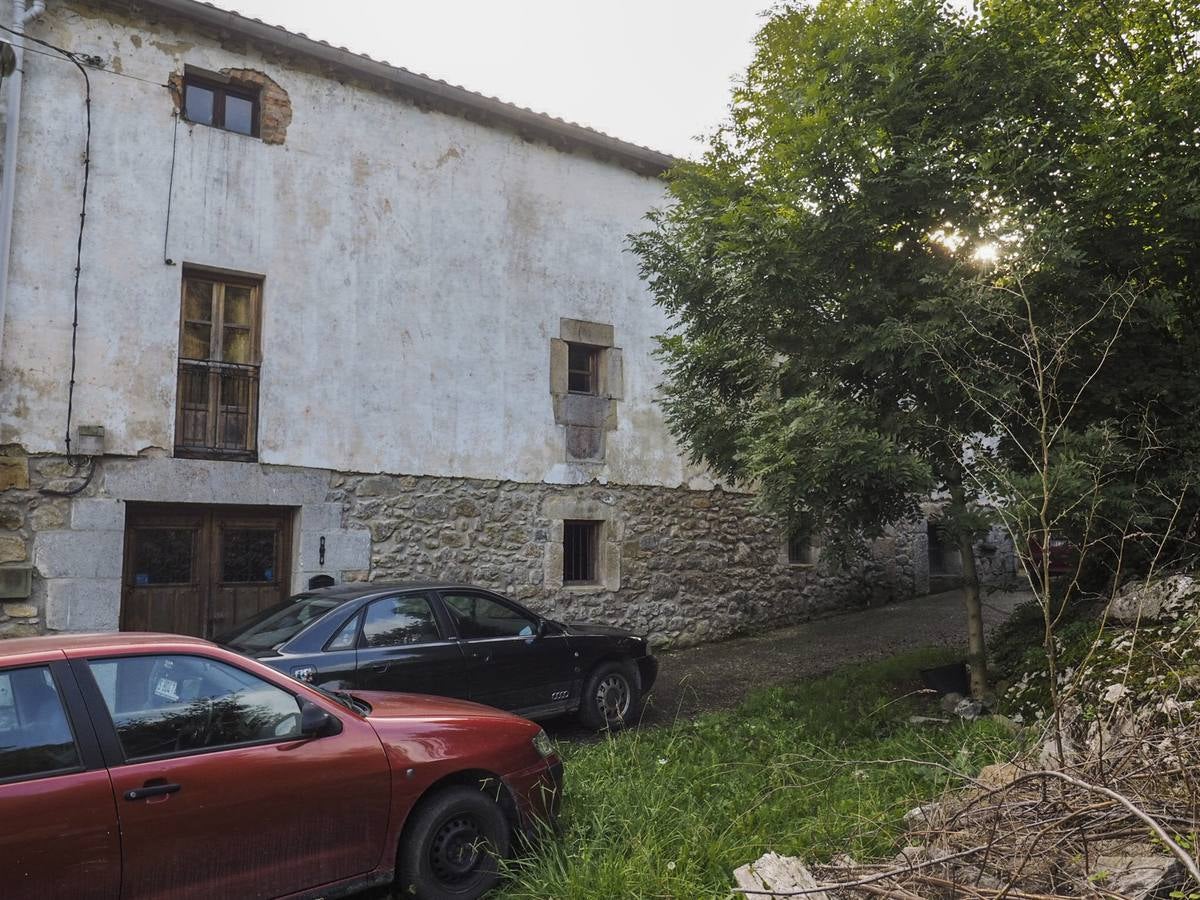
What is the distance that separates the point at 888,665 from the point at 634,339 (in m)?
5.08

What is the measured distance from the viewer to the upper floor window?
342 inches

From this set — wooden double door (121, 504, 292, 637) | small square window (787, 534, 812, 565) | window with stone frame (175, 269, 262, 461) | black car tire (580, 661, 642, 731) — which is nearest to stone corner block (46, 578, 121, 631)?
wooden double door (121, 504, 292, 637)

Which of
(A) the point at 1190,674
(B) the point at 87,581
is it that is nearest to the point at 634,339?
(B) the point at 87,581

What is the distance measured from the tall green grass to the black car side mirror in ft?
3.56

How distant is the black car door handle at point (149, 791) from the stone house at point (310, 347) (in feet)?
17.2

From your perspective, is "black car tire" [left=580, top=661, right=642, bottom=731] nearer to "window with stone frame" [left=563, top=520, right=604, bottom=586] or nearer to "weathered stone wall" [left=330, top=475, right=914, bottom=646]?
"weathered stone wall" [left=330, top=475, right=914, bottom=646]

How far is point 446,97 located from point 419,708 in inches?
305

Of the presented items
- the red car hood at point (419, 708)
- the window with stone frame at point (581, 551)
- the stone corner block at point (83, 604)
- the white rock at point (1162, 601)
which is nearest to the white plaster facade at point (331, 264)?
the window with stone frame at point (581, 551)

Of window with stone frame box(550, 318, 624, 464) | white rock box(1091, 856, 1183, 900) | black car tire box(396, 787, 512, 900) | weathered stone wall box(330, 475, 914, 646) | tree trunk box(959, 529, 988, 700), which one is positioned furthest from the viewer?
window with stone frame box(550, 318, 624, 464)

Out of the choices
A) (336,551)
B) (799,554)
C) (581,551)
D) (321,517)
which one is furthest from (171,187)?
(799,554)

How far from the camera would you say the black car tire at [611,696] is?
7035mm

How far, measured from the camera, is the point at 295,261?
8969 millimetres

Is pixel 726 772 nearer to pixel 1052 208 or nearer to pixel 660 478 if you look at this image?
pixel 1052 208

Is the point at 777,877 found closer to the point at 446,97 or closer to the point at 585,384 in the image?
the point at 585,384
